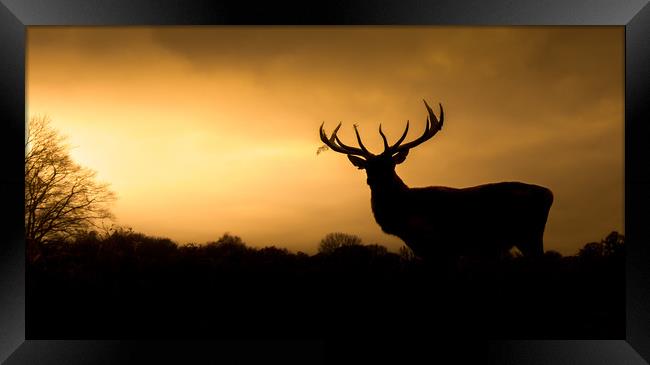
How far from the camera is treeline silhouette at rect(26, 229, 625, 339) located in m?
4.15

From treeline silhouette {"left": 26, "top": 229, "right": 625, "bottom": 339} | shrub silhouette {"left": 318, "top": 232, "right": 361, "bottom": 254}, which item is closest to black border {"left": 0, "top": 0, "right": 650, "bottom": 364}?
treeline silhouette {"left": 26, "top": 229, "right": 625, "bottom": 339}

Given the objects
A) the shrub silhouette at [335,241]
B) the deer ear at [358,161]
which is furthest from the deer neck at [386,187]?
the shrub silhouette at [335,241]

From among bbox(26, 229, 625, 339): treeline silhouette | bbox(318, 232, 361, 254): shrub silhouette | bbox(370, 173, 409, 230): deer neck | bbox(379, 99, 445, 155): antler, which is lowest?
bbox(26, 229, 625, 339): treeline silhouette

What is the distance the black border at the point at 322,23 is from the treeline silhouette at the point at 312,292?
212 millimetres

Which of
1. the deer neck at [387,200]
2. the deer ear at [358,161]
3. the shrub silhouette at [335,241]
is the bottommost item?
the shrub silhouette at [335,241]

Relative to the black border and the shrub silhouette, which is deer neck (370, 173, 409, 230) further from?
the black border

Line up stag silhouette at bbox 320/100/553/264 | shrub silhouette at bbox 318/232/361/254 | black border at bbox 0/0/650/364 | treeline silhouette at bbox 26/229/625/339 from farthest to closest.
Result: stag silhouette at bbox 320/100/553/264 → shrub silhouette at bbox 318/232/361/254 → treeline silhouette at bbox 26/229/625/339 → black border at bbox 0/0/650/364

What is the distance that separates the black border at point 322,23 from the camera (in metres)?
3.73

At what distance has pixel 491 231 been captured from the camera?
4.64 metres

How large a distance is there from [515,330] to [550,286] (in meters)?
0.42

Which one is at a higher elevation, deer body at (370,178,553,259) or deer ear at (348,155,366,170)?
deer ear at (348,155,366,170)

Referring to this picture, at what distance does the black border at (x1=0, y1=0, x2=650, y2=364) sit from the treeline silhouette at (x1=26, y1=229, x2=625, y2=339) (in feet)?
0.70

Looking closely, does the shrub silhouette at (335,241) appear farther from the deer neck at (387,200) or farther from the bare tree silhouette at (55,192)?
the bare tree silhouette at (55,192)

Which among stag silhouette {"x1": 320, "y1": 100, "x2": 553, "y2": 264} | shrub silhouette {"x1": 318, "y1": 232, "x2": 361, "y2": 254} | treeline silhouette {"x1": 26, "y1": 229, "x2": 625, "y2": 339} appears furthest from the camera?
stag silhouette {"x1": 320, "y1": 100, "x2": 553, "y2": 264}
